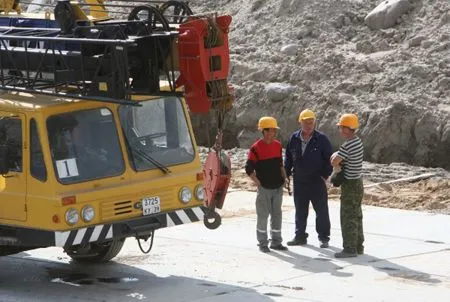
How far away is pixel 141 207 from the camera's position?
13203 mm

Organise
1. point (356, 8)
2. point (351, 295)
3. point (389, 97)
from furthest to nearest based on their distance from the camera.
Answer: point (356, 8) → point (389, 97) → point (351, 295)

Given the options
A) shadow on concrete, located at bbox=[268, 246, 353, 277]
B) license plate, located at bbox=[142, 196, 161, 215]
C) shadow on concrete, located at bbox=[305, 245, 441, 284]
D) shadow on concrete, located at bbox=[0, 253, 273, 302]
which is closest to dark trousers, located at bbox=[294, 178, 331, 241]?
shadow on concrete, located at bbox=[305, 245, 441, 284]

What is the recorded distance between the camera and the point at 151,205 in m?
13.3

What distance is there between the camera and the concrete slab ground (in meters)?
13.1

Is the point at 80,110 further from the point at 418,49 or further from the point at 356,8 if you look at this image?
the point at 356,8

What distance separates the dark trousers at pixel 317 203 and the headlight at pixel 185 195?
7.36 feet

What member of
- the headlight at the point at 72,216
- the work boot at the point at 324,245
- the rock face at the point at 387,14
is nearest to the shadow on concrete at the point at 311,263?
the work boot at the point at 324,245

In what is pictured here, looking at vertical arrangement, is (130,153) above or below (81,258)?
above

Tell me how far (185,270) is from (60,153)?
2.35m

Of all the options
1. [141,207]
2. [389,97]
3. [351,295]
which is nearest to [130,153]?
[141,207]

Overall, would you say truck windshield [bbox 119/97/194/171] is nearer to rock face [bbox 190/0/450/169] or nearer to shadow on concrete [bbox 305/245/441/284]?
shadow on concrete [bbox 305/245/441/284]

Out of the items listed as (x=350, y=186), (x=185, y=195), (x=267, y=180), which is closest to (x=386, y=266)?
(x=350, y=186)

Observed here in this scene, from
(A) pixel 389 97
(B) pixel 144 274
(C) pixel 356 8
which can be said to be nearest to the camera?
(B) pixel 144 274

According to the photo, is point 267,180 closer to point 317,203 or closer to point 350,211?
point 317,203
